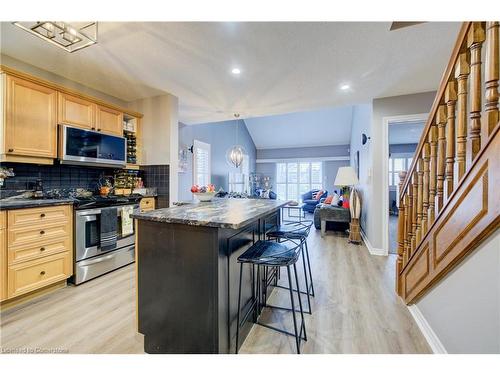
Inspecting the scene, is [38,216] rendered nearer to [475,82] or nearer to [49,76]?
[49,76]

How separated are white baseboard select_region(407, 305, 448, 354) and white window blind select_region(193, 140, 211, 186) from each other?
467 cm

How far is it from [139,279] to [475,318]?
6.33 ft

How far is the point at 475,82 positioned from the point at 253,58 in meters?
1.90

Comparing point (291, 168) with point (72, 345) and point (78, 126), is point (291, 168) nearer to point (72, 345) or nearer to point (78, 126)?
point (78, 126)

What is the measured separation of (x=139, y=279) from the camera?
150 centimetres

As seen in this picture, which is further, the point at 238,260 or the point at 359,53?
the point at 359,53

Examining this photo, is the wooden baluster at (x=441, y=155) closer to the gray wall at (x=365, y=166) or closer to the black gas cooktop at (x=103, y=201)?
the gray wall at (x=365, y=166)

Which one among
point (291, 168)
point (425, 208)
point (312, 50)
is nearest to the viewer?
point (425, 208)

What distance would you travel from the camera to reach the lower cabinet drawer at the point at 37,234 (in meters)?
1.97

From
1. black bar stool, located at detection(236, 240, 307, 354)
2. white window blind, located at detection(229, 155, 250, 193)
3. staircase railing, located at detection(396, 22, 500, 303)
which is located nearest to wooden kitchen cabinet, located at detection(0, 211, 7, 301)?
black bar stool, located at detection(236, 240, 307, 354)

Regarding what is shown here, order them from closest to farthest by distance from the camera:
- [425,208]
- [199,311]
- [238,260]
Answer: [199,311], [238,260], [425,208]

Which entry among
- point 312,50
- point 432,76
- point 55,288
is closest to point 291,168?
point 432,76

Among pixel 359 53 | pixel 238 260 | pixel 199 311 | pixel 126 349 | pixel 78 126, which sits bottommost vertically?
pixel 126 349

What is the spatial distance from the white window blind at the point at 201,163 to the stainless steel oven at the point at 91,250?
277 cm
